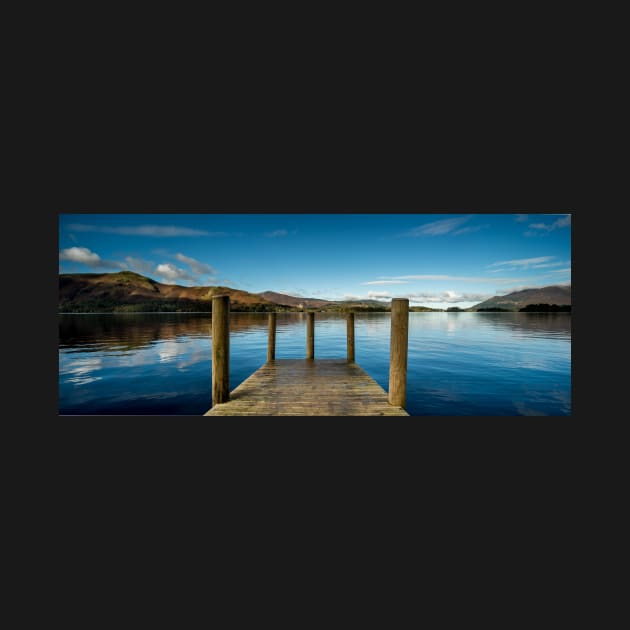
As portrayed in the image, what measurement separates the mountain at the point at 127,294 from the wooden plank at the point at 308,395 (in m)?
3.24

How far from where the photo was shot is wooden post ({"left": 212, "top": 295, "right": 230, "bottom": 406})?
5.65 m

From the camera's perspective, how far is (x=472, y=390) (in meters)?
10.2

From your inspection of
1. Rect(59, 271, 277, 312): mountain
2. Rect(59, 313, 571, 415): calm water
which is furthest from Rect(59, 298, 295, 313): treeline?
Rect(59, 313, 571, 415): calm water

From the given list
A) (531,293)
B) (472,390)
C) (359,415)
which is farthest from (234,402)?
(531,293)

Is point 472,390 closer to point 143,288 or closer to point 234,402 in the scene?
point 234,402

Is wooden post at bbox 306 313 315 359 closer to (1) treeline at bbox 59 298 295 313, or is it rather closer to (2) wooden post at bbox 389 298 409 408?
(1) treeline at bbox 59 298 295 313

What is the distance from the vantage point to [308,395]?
6.26m

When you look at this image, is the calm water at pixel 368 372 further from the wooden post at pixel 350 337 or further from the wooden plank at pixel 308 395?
the wooden plank at pixel 308 395

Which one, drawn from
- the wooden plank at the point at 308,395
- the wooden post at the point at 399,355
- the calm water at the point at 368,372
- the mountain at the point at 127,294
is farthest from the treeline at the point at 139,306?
the wooden post at the point at 399,355

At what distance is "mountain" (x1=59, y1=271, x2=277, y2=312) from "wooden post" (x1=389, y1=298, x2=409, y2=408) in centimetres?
568

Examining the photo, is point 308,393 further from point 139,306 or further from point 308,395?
point 139,306

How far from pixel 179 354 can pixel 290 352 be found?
6292 millimetres

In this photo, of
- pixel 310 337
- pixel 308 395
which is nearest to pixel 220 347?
pixel 308 395

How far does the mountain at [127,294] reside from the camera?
10.0 meters
